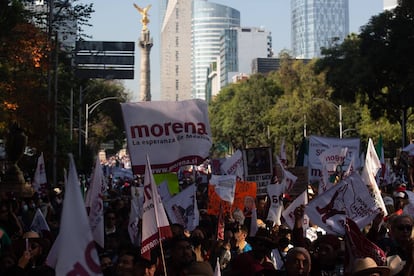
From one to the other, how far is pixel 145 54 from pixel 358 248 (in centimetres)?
12221

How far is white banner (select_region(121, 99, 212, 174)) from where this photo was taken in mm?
9641

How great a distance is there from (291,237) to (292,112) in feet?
203

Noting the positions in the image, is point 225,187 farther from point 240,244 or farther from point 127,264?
Answer: point 127,264

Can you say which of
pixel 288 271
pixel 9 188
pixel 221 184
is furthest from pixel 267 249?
pixel 9 188

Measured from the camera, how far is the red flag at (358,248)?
6.10 m

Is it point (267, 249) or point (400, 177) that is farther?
point (400, 177)

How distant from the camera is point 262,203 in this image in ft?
47.3

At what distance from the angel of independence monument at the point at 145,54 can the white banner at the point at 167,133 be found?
110m

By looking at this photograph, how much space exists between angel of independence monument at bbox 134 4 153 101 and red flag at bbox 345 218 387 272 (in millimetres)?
113892

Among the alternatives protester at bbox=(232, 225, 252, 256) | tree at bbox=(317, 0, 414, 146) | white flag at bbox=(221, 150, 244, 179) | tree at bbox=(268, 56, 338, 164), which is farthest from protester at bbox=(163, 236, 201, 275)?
tree at bbox=(268, 56, 338, 164)

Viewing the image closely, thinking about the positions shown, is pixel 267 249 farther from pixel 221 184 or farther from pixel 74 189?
pixel 221 184

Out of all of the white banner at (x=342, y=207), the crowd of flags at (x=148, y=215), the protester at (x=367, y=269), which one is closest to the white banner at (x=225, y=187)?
the crowd of flags at (x=148, y=215)

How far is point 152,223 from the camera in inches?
276

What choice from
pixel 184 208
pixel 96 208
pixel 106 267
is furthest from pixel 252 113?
pixel 106 267
